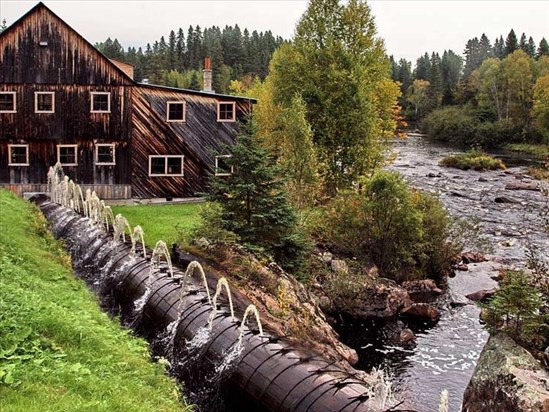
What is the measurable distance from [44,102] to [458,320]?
22.9 meters

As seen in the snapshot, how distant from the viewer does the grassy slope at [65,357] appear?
8.07 metres

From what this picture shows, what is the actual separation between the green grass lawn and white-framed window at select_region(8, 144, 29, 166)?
18.4ft

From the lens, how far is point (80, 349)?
998 cm

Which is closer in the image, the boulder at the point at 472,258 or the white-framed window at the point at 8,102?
the boulder at the point at 472,258

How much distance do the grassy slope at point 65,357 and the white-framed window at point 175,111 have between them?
19.0 metres

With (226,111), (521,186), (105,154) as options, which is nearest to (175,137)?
(226,111)

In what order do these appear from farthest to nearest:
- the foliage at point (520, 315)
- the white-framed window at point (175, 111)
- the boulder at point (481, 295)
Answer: the white-framed window at point (175, 111) → the boulder at point (481, 295) → the foliage at point (520, 315)

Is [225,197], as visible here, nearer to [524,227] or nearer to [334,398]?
[334,398]

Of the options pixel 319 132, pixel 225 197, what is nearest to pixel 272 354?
pixel 225 197

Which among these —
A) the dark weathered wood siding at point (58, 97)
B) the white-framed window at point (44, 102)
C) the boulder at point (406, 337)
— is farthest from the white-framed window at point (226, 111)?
the boulder at point (406, 337)

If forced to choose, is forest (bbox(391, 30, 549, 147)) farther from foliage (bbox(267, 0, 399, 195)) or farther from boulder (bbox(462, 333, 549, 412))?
boulder (bbox(462, 333, 549, 412))

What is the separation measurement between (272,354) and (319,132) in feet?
88.7

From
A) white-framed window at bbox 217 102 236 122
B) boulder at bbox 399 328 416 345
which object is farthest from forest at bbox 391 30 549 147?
boulder at bbox 399 328 416 345

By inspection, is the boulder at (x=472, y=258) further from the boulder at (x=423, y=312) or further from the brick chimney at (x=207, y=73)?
the brick chimney at (x=207, y=73)
